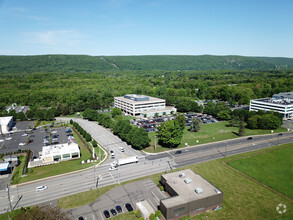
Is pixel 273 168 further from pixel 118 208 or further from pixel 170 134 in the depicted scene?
pixel 118 208

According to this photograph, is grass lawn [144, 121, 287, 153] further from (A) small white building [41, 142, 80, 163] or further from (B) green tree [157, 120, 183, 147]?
(A) small white building [41, 142, 80, 163]

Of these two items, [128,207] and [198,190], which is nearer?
[128,207]

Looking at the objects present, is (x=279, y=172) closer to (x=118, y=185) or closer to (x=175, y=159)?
(x=175, y=159)

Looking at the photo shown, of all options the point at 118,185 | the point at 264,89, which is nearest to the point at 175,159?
the point at 118,185

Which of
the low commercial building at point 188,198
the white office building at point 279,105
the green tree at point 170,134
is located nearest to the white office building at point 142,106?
the green tree at point 170,134

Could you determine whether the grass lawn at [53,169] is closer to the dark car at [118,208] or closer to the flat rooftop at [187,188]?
the dark car at [118,208]

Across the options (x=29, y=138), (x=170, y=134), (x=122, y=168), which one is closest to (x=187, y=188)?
(x=122, y=168)

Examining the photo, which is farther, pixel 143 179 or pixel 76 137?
pixel 76 137
